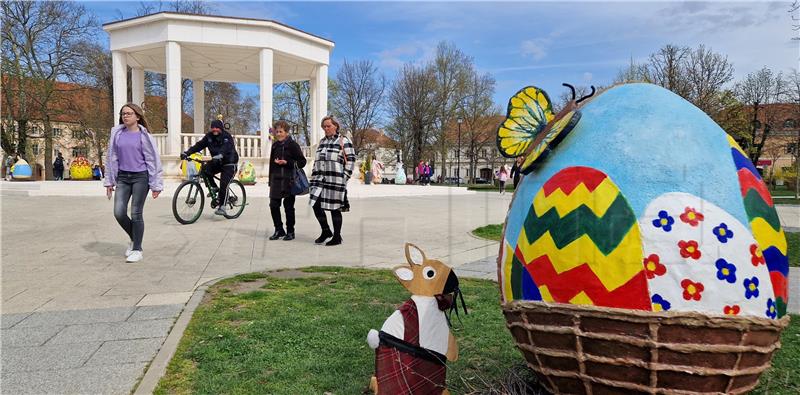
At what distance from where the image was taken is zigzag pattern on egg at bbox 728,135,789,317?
2.05 meters

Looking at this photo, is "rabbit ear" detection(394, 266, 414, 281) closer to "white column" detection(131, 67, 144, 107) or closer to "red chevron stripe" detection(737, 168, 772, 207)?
"red chevron stripe" detection(737, 168, 772, 207)

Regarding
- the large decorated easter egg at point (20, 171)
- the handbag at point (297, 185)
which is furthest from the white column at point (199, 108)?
the handbag at point (297, 185)

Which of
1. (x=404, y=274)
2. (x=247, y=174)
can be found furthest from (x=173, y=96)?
(x=404, y=274)

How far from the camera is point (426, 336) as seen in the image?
2459 millimetres

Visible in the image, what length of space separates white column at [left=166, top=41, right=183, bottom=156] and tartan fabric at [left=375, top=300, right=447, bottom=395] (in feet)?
75.1

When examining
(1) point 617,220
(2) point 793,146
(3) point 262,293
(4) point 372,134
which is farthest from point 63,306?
(4) point 372,134

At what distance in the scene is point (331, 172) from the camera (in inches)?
296

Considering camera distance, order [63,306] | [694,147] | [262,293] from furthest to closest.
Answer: [262,293], [63,306], [694,147]

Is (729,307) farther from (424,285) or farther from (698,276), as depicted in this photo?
(424,285)

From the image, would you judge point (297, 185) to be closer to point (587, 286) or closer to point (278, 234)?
point (278, 234)

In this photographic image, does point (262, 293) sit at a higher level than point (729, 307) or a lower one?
lower

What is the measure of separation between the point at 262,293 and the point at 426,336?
2.90 m

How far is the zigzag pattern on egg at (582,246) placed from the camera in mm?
1960

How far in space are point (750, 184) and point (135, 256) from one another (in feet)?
22.6
